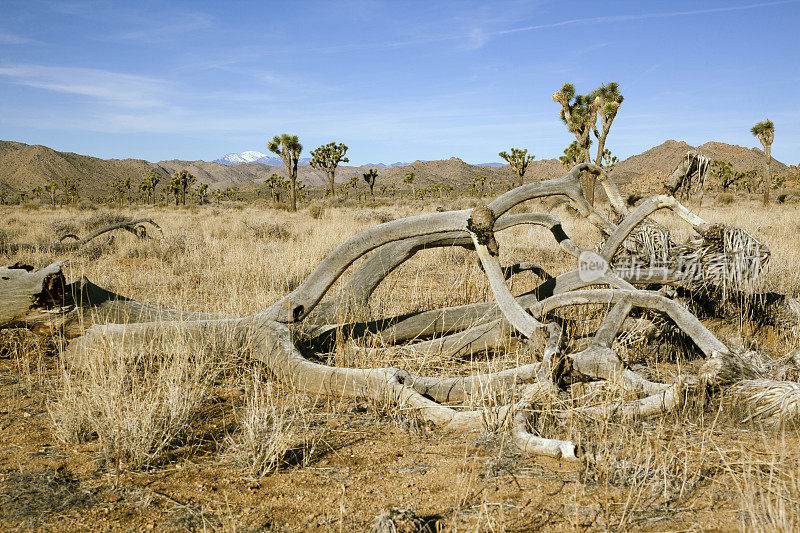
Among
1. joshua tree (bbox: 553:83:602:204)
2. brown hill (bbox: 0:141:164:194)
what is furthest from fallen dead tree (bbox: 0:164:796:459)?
brown hill (bbox: 0:141:164:194)

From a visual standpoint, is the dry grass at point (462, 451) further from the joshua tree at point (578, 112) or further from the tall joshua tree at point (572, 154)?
the tall joshua tree at point (572, 154)

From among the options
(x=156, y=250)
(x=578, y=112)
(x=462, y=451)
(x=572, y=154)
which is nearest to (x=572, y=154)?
(x=572, y=154)

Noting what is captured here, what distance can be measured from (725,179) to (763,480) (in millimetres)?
59414

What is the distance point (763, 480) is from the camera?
244 cm

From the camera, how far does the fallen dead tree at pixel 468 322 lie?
321 cm

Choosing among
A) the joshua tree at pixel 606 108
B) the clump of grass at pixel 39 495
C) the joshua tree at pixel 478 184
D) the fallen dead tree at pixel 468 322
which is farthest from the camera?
the joshua tree at pixel 478 184

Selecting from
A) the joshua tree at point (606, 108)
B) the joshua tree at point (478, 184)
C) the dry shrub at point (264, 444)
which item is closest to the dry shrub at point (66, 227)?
the dry shrub at point (264, 444)

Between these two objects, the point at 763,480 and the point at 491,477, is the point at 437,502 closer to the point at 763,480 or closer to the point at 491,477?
the point at 491,477

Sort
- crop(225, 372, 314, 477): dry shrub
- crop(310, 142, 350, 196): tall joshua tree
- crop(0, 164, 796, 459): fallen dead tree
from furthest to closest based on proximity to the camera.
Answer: crop(310, 142, 350, 196): tall joshua tree, crop(0, 164, 796, 459): fallen dead tree, crop(225, 372, 314, 477): dry shrub

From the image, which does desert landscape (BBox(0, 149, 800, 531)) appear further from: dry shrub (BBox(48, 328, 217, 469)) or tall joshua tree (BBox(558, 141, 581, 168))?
tall joshua tree (BBox(558, 141, 581, 168))

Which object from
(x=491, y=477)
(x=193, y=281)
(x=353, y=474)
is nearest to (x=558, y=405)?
(x=491, y=477)

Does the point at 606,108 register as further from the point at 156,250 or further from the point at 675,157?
the point at 675,157

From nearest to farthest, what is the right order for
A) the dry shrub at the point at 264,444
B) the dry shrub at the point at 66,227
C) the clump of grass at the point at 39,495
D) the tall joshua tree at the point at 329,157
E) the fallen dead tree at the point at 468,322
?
the clump of grass at the point at 39,495 < the dry shrub at the point at 264,444 < the fallen dead tree at the point at 468,322 < the dry shrub at the point at 66,227 < the tall joshua tree at the point at 329,157

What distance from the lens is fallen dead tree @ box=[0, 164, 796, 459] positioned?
3205 millimetres
